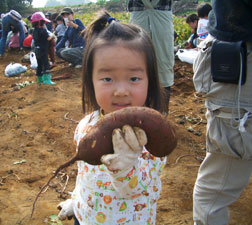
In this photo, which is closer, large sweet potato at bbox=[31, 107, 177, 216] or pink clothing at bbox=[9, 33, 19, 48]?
large sweet potato at bbox=[31, 107, 177, 216]

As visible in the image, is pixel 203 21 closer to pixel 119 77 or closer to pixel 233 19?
pixel 233 19

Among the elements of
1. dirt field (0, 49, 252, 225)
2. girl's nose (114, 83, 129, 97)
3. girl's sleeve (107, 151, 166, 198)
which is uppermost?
girl's nose (114, 83, 129, 97)

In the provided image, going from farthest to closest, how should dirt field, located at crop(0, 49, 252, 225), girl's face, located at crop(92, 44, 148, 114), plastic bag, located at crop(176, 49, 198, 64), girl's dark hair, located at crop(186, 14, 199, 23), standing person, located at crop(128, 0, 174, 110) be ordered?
girl's dark hair, located at crop(186, 14, 199, 23) < plastic bag, located at crop(176, 49, 198, 64) < standing person, located at crop(128, 0, 174, 110) < dirt field, located at crop(0, 49, 252, 225) < girl's face, located at crop(92, 44, 148, 114)

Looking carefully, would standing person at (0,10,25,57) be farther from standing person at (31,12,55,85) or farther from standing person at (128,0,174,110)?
standing person at (128,0,174,110)

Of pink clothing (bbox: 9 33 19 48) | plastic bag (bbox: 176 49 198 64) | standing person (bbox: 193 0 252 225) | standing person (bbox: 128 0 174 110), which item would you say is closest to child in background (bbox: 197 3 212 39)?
plastic bag (bbox: 176 49 198 64)

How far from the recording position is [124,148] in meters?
1.08

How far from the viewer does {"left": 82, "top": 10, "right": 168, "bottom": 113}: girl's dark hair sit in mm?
1379

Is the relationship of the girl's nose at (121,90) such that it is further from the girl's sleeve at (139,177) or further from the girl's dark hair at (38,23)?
the girl's dark hair at (38,23)

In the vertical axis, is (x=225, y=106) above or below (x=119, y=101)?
below

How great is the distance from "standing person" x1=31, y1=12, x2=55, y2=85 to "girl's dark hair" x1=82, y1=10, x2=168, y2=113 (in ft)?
17.0

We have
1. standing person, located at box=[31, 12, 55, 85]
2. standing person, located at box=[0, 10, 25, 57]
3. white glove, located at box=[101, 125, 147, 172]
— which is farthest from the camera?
standing person, located at box=[0, 10, 25, 57]

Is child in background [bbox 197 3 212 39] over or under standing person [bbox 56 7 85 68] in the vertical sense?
over

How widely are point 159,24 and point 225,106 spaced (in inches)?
79.9

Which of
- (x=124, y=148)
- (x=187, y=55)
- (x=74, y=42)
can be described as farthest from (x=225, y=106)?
(x=74, y=42)
